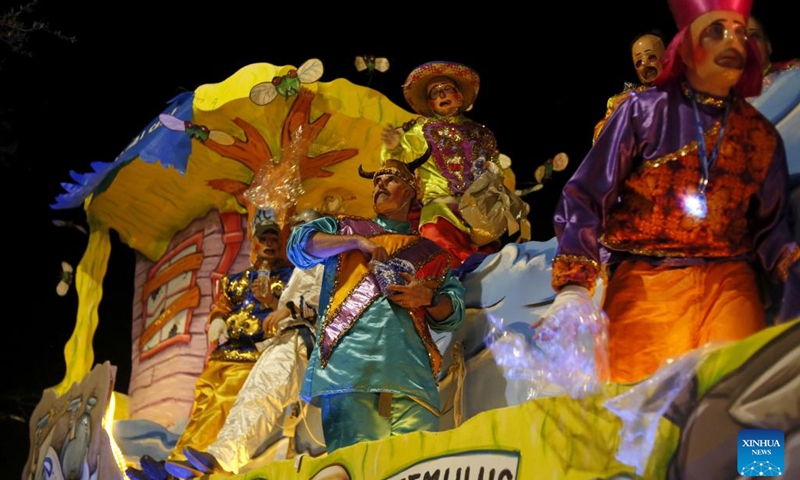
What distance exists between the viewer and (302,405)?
4418mm

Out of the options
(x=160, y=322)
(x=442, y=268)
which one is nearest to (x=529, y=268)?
(x=442, y=268)

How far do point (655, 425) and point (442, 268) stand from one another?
1.68 meters

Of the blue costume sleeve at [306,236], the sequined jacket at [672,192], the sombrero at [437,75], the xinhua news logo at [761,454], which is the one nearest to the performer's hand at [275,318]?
the blue costume sleeve at [306,236]

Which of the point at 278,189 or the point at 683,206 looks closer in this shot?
the point at 683,206

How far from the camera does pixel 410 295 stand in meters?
3.57

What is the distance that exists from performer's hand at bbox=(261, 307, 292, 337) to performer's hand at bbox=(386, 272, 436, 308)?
96 centimetres

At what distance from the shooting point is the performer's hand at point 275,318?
4453mm

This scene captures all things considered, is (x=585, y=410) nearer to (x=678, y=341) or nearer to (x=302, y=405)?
(x=678, y=341)

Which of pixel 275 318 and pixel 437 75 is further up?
pixel 437 75

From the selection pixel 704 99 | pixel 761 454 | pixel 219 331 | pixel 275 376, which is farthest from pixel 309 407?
pixel 761 454

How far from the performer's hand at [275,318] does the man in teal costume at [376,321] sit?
2.25 ft

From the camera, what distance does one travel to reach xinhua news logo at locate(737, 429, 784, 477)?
2.01 m

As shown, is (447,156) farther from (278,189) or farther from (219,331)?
(219,331)

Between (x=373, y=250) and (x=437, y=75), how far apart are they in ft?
5.82
